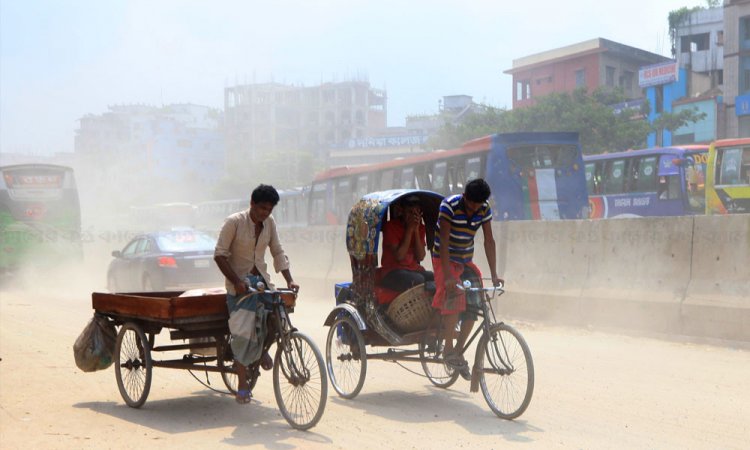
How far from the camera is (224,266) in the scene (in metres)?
6.55

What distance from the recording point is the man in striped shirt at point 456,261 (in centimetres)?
677

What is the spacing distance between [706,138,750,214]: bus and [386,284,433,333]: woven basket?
2013 cm

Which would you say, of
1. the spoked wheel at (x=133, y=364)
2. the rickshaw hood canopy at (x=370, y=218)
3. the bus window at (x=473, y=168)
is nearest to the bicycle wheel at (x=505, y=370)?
the rickshaw hood canopy at (x=370, y=218)

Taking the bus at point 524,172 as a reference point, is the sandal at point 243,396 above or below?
below

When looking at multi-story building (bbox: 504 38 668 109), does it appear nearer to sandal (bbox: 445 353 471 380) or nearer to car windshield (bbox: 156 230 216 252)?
car windshield (bbox: 156 230 216 252)

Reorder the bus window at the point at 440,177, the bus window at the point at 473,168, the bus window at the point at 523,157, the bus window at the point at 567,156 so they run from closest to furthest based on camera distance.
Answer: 1. the bus window at the point at 523,157
2. the bus window at the point at 473,168
3. the bus window at the point at 567,156
4. the bus window at the point at 440,177

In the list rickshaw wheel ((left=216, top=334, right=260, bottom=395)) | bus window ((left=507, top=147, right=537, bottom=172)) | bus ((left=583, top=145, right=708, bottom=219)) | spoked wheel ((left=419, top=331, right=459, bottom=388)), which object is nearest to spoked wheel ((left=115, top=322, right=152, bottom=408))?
rickshaw wheel ((left=216, top=334, right=260, bottom=395))

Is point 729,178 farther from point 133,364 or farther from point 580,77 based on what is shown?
point 580,77

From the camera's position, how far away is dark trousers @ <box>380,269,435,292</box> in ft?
24.1

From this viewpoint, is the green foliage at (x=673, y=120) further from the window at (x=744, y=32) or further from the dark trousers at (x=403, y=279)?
the dark trousers at (x=403, y=279)

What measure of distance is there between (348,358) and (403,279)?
84 cm

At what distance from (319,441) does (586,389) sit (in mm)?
2687

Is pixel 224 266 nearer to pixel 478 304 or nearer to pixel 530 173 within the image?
pixel 478 304

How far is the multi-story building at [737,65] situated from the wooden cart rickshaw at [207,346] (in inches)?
1882
